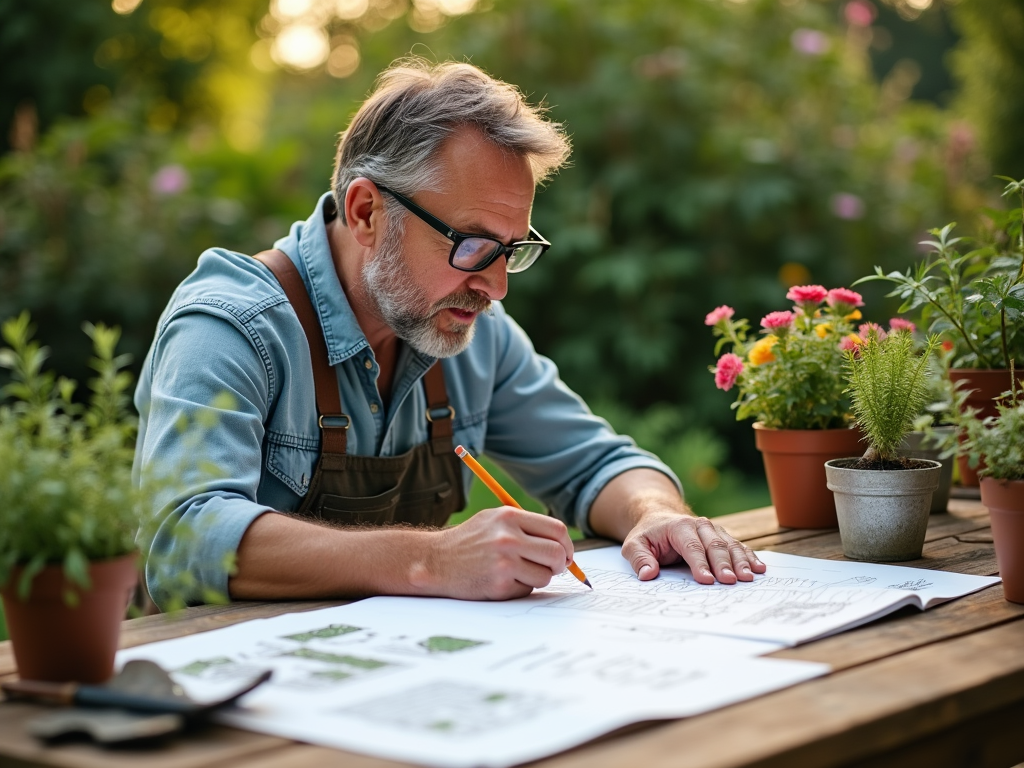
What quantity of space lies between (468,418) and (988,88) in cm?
432

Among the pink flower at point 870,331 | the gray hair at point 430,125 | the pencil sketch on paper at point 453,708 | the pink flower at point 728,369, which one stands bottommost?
the pencil sketch on paper at point 453,708

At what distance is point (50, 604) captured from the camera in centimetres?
121

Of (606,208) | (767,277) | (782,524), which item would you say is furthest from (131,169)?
(782,524)

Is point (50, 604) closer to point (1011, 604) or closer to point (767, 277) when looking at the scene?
point (1011, 604)

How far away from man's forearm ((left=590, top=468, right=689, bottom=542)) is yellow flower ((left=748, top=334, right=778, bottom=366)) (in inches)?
11.8

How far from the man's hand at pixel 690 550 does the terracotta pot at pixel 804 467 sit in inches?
13.0

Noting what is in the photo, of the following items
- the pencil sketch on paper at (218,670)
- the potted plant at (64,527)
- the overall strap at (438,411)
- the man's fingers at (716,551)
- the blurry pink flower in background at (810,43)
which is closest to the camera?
the potted plant at (64,527)

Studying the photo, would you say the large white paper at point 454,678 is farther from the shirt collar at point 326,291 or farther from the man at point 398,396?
the shirt collar at point 326,291

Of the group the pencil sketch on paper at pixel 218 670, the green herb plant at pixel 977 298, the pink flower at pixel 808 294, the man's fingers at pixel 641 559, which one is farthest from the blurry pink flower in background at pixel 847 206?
the pencil sketch on paper at pixel 218 670

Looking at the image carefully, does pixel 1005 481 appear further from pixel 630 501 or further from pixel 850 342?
pixel 630 501

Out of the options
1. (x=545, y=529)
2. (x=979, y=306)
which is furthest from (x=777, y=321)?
(x=545, y=529)

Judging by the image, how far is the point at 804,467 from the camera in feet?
7.11

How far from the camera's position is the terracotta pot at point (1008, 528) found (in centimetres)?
154

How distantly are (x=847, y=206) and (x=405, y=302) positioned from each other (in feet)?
12.3
